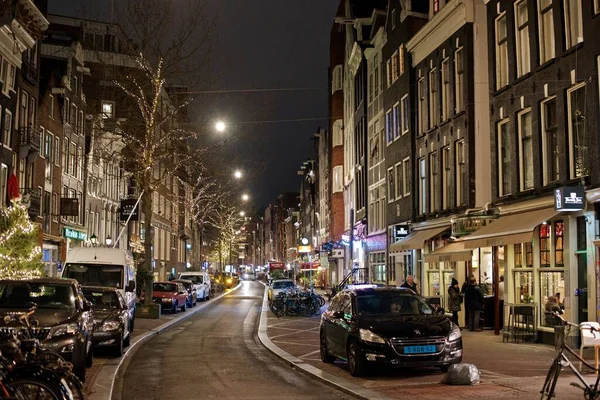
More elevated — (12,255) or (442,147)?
(442,147)

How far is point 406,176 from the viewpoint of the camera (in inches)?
1369

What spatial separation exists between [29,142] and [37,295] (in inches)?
991

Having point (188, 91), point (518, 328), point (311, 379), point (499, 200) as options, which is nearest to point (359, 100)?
point (188, 91)

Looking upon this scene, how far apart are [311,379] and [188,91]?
20.5 m

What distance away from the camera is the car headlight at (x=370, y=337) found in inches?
553

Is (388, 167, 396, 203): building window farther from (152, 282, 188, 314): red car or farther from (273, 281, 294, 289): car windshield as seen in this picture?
(152, 282, 188, 314): red car

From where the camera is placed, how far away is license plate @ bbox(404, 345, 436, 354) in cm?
1391

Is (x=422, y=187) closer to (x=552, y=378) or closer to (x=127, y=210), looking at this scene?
(x=552, y=378)

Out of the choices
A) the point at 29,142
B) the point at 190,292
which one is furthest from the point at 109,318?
the point at 190,292

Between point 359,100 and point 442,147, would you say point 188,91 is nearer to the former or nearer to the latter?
point 442,147

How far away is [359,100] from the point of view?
48.9m

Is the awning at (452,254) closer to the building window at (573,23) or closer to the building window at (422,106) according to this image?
the building window at (422,106)

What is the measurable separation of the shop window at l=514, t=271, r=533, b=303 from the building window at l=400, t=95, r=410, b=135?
12.7 meters

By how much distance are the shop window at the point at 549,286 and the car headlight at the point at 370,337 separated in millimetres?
7506
